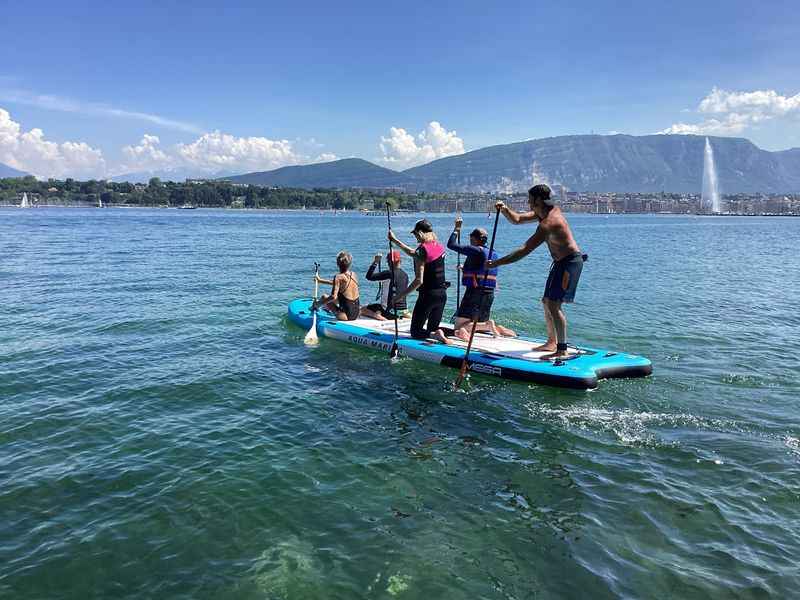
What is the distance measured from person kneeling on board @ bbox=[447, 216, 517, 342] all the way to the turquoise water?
162 cm

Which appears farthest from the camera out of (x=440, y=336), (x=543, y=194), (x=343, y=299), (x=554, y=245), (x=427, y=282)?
(x=343, y=299)

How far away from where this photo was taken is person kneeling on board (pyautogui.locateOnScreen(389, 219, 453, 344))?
1083 cm

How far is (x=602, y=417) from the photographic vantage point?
8734 mm

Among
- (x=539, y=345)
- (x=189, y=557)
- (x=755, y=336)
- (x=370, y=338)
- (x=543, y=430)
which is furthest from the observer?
(x=755, y=336)

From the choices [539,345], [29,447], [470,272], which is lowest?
[29,447]

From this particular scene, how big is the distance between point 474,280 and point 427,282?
1119 millimetres

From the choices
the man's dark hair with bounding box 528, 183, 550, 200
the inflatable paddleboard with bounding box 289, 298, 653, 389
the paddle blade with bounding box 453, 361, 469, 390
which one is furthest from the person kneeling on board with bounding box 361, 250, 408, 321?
the man's dark hair with bounding box 528, 183, 550, 200

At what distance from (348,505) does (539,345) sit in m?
6.42

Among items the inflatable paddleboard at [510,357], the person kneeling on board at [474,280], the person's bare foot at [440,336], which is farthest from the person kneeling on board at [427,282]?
the person kneeling on board at [474,280]

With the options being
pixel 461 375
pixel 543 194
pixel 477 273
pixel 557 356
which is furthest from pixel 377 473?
pixel 477 273

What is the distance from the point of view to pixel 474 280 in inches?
456

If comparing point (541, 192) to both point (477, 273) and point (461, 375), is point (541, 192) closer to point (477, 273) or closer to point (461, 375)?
point (477, 273)

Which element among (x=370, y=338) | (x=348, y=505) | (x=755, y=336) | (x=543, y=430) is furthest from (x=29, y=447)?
(x=755, y=336)

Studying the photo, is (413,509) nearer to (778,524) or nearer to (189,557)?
(189,557)
